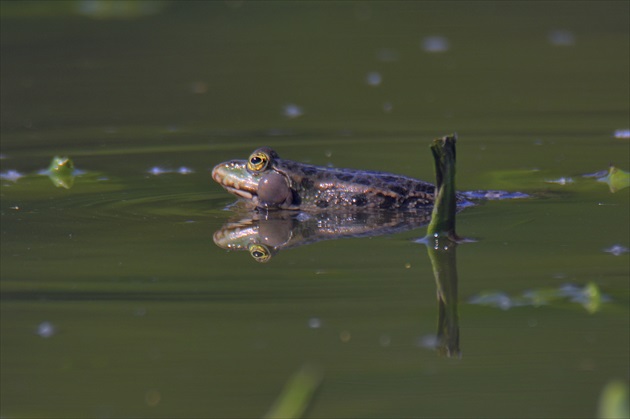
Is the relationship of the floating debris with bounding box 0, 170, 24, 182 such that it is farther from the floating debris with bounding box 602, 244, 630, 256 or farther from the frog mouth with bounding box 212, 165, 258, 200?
the floating debris with bounding box 602, 244, 630, 256

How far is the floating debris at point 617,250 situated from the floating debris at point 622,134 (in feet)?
12.5

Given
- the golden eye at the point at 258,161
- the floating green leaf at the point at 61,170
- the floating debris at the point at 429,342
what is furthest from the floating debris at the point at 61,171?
the floating debris at the point at 429,342

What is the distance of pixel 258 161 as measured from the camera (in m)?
7.52

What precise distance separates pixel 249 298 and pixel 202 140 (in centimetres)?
529

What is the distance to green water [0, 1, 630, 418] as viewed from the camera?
4.06m

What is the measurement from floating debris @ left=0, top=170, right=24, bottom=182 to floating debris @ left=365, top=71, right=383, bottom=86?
5313 mm

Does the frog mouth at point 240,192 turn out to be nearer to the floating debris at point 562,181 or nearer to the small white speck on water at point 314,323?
the floating debris at point 562,181

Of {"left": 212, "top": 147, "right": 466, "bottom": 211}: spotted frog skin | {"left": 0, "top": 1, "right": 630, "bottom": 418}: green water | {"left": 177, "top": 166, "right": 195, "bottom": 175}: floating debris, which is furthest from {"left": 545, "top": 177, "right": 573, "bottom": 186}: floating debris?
{"left": 177, "top": 166, "right": 195, "bottom": 175}: floating debris

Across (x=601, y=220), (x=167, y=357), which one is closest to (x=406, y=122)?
(x=601, y=220)

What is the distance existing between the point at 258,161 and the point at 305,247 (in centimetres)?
152

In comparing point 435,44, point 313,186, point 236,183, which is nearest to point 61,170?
point 236,183

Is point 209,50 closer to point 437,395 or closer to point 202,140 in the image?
point 202,140

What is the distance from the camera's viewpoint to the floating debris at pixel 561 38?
15.1 meters

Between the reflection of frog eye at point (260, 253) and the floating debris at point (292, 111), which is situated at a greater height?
the floating debris at point (292, 111)
